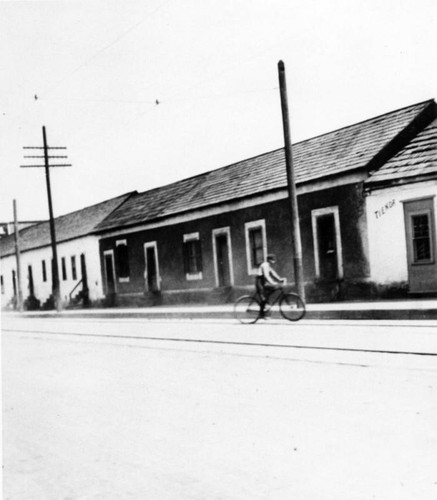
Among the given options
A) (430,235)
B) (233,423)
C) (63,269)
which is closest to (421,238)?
(430,235)

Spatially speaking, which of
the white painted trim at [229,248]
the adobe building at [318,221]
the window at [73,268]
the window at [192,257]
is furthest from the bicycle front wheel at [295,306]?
the window at [73,268]

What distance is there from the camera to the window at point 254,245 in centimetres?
2306

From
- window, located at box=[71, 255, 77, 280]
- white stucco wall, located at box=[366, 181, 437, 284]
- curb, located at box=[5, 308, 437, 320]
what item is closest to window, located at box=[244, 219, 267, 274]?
curb, located at box=[5, 308, 437, 320]

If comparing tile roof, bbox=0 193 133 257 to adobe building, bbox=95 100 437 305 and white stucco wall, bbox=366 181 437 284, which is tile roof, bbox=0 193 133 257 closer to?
adobe building, bbox=95 100 437 305

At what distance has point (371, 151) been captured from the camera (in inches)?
745

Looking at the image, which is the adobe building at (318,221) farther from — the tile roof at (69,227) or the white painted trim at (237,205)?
the tile roof at (69,227)

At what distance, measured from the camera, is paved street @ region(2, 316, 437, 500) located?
168 inches

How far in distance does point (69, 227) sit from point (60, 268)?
118 inches

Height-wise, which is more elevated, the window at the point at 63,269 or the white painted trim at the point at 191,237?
the white painted trim at the point at 191,237

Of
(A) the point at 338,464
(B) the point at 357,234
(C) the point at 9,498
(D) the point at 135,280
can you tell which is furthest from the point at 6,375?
(D) the point at 135,280

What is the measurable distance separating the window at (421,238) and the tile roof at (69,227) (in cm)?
2266

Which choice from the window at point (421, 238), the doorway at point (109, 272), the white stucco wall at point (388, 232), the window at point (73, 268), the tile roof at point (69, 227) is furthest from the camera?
the window at point (73, 268)

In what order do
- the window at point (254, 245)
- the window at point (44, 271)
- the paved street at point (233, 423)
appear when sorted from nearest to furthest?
the paved street at point (233, 423) < the window at point (254, 245) < the window at point (44, 271)

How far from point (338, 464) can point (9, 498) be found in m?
2.17
